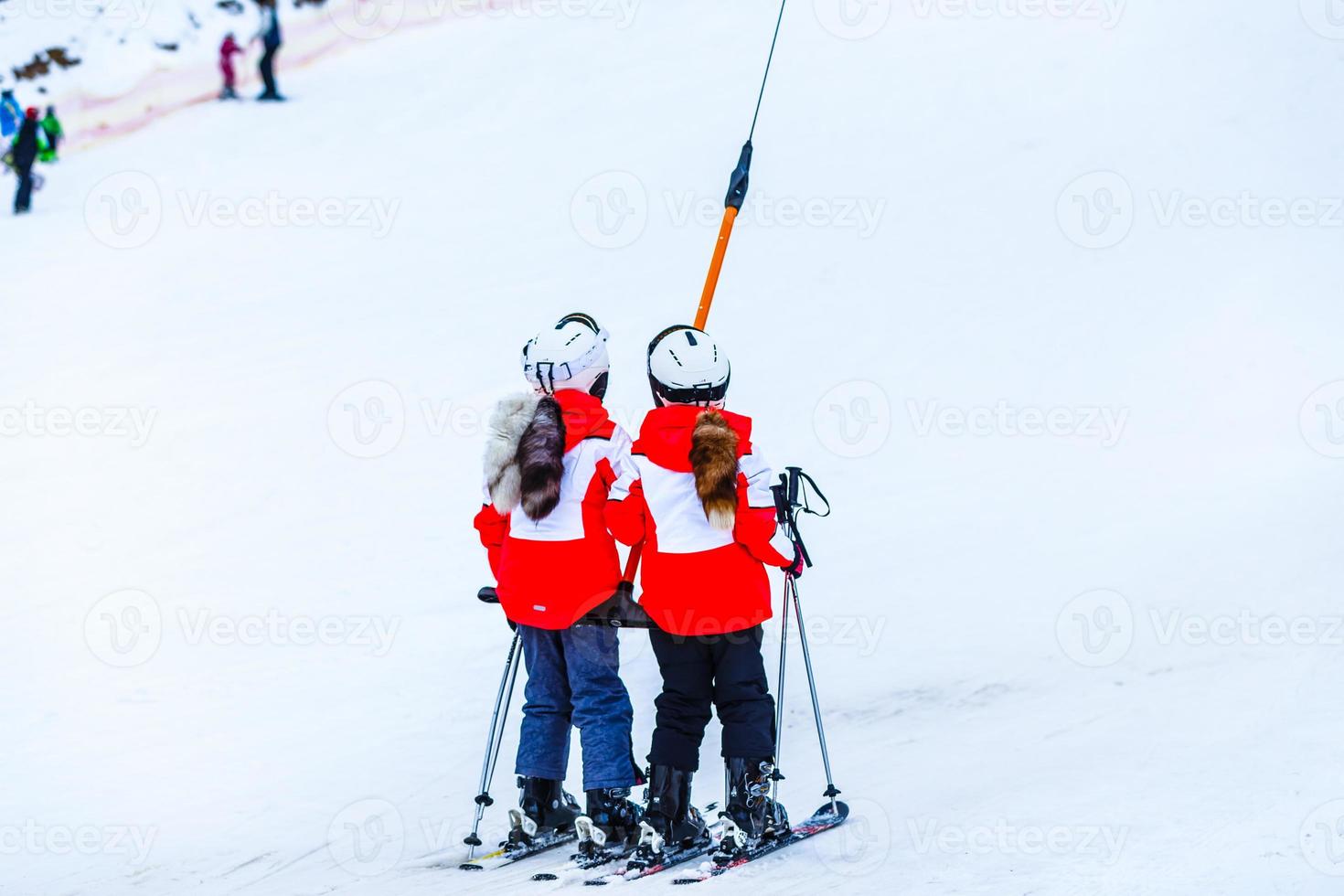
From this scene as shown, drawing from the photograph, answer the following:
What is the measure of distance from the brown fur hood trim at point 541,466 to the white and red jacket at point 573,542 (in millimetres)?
53

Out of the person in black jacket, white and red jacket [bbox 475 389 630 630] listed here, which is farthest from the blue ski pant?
the person in black jacket

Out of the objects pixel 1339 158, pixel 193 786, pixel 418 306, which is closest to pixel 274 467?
pixel 418 306

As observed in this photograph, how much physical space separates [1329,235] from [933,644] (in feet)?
25.5

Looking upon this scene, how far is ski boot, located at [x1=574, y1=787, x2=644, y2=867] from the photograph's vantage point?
15.9 feet

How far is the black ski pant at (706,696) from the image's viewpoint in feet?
15.8

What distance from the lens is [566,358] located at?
5090 millimetres

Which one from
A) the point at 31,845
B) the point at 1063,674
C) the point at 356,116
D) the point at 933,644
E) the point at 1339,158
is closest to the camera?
the point at 31,845

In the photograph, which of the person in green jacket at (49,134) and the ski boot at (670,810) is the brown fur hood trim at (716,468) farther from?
the person in green jacket at (49,134)

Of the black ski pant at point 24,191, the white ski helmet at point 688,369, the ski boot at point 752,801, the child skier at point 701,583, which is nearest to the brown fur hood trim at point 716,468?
the child skier at point 701,583

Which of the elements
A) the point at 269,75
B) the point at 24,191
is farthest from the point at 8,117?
the point at 269,75

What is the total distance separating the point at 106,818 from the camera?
18.6ft

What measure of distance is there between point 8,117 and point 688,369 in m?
16.6

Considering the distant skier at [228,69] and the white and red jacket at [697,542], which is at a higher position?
the distant skier at [228,69]

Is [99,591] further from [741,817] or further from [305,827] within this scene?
[741,817]
